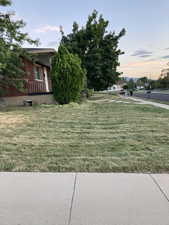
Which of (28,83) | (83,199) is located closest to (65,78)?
(28,83)

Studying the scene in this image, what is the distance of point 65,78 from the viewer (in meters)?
14.6

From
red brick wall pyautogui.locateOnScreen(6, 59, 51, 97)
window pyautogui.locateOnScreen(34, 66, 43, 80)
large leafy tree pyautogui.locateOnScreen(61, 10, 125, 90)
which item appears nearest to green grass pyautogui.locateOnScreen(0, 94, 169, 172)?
red brick wall pyautogui.locateOnScreen(6, 59, 51, 97)

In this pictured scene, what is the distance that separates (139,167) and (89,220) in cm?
182

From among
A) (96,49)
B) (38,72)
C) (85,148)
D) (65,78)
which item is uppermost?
(96,49)

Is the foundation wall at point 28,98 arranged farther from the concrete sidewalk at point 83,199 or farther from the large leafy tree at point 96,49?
the concrete sidewalk at point 83,199

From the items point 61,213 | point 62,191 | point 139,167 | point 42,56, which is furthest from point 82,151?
point 42,56

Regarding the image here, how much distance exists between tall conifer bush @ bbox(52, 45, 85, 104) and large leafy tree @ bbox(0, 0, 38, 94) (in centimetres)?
229

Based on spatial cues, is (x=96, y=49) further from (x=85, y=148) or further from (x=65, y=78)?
(x=85, y=148)

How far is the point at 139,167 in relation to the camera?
4062mm

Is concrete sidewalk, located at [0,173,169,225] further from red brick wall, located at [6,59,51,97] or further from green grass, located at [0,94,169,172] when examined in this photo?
red brick wall, located at [6,59,51,97]

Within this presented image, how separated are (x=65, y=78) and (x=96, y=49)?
9847 mm

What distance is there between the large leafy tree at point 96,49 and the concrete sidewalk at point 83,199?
66.0ft

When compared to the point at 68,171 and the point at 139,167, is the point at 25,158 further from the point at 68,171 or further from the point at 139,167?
the point at 139,167

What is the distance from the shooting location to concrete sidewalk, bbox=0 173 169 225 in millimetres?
2592
